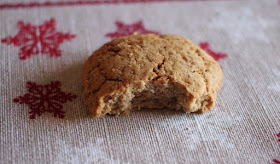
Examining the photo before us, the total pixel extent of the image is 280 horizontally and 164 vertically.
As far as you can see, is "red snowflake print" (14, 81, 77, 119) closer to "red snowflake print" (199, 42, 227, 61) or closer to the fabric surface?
the fabric surface

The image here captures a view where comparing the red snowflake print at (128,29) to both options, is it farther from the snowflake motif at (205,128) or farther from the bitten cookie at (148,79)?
the snowflake motif at (205,128)

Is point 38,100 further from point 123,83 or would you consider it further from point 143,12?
point 143,12

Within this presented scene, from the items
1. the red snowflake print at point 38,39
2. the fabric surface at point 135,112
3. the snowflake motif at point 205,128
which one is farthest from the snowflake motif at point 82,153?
the red snowflake print at point 38,39

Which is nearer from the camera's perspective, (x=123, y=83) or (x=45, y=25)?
(x=123, y=83)

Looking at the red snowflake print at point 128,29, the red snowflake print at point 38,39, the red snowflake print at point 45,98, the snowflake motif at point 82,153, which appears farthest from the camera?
the red snowflake print at point 128,29

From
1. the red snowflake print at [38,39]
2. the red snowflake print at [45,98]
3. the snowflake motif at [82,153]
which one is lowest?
the snowflake motif at [82,153]

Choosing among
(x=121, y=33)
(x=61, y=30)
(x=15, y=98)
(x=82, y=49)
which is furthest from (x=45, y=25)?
(x=15, y=98)

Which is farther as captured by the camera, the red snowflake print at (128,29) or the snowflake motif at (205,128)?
the red snowflake print at (128,29)

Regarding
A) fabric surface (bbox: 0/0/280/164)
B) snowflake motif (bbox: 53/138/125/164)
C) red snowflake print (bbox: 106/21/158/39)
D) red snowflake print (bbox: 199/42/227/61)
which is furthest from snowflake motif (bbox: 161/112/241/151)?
red snowflake print (bbox: 106/21/158/39)

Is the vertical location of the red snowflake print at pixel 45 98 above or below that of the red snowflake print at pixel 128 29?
below
